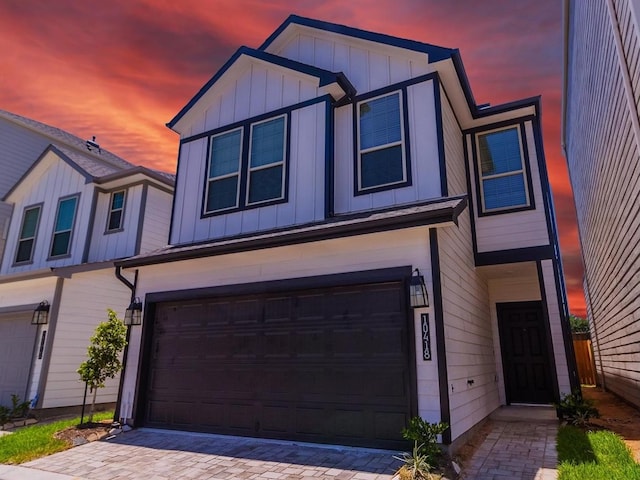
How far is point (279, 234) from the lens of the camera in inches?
279

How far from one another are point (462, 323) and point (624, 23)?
478cm

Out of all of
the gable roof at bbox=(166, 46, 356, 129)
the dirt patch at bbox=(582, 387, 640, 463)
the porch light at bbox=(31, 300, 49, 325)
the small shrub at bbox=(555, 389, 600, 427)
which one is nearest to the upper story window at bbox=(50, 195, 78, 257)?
the porch light at bbox=(31, 300, 49, 325)

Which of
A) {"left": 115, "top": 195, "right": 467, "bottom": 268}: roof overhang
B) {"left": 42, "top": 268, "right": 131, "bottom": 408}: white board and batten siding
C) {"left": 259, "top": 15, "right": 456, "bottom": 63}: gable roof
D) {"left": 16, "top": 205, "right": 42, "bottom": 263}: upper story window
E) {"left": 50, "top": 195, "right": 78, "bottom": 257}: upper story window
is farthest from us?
{"left": 16, "top": 205, "right": 42, "bottom": 263}: upper story window

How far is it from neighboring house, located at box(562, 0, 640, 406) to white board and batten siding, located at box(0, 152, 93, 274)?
13648 mm

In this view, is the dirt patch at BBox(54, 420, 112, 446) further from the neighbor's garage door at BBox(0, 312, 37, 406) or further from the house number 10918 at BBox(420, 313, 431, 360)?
the house number 10918 at BBox(420, 313, 431, 360)

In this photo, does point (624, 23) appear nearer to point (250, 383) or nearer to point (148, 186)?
point (250, 383)

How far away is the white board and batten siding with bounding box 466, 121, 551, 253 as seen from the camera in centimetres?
845

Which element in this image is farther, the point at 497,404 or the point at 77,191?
the point at 77,191

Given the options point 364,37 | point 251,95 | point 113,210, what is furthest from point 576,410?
point 113,210

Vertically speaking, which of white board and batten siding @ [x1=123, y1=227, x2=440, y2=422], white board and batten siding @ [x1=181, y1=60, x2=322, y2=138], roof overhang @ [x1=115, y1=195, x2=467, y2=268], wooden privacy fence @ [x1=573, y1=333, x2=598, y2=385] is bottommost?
wooden privacy fence @ [x1=573, y1=333, x2=598, y2=385]

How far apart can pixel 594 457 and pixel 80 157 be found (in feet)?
54.5

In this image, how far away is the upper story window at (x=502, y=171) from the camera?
29.0 ft

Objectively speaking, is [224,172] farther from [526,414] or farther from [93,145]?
[93,145]

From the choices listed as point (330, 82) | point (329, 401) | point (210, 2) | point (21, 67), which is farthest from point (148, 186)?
point (329, 401)
